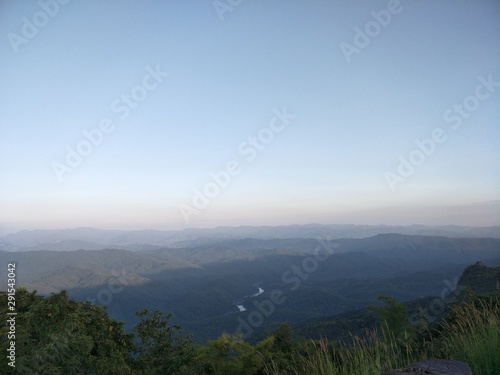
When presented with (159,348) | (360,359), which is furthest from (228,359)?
(360,359)

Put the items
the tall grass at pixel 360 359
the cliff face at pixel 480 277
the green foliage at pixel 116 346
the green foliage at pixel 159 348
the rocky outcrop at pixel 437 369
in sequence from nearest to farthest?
the rocky outcrop at pixel 437 369 → the tall grass at pixel 360 359 → the green foliage at pixel 116 346 → the green foliage at pixel 159 348 → the cliff face at pixel 480 277

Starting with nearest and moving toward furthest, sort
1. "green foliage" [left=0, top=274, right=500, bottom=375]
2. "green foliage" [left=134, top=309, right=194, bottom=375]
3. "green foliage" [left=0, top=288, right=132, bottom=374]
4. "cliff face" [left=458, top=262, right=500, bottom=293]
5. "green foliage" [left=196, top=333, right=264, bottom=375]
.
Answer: "green foliage" [left=0, top=274, right=500, bottom=375], "green foliage" [left=0, top=288, right=132, bottom=374], "green foliage" [left=196, top=333, right=264, bottom=375], "green foliage" [left=134, top=309, right=194, bottom=375], "cliff face" [left=458, top=262, right=500, bottom=293]

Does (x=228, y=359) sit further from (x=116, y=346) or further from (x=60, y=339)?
(x=60, y=339)

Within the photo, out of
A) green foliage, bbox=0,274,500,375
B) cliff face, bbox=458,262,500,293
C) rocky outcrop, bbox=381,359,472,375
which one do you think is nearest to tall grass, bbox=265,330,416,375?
rocky outcrop, bbox=381,359,472,375

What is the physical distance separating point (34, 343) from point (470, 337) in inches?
440

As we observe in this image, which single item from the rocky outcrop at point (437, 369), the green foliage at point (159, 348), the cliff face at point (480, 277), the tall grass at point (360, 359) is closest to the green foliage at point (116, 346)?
the green foliage at point (159, 348)

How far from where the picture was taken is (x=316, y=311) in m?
157

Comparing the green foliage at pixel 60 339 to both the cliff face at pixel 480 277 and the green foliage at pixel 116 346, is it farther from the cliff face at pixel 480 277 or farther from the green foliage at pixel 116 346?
the cliff face at pixel 480 277

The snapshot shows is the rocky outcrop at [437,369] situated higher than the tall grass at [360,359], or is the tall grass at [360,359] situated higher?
the rocky outcrop at [437,369]

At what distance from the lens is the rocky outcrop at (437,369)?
3143 millimetres

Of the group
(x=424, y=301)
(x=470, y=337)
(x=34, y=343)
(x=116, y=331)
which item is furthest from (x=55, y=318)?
(x=424, y=301)

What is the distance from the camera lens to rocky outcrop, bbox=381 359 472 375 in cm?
314

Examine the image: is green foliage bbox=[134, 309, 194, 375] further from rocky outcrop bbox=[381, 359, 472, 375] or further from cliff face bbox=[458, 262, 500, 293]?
cliff face bbox=[458, 262, 500, 293]

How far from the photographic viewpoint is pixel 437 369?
3.26 m
